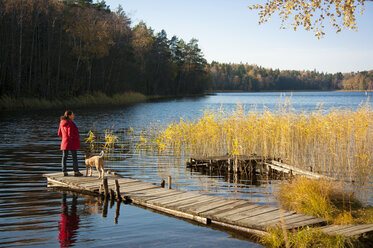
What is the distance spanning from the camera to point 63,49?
4372 centimetres

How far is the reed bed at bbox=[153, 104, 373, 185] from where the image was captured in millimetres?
11430

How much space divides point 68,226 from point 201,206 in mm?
2622

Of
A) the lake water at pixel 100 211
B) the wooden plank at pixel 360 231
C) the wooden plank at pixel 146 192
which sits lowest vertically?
the lake water at pixel 100 211

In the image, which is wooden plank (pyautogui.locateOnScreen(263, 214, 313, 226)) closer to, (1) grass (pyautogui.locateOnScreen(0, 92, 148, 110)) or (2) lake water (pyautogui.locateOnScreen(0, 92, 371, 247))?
(2) lake water (pyautogui.locateOnScreen(0, 92, 371, 247))

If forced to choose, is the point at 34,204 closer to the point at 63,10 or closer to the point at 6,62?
the point at 6,62

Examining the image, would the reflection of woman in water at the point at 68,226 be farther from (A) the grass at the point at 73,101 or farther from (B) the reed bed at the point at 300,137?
(A) the grass at the point at 73,101

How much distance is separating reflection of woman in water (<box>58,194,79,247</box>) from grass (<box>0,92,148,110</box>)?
30.1 meters

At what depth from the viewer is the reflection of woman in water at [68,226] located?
261 inches

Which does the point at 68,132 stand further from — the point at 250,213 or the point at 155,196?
the point at 250,213

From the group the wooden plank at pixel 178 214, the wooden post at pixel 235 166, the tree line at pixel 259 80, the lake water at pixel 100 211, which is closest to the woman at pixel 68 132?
the lake water at pixel 100 211

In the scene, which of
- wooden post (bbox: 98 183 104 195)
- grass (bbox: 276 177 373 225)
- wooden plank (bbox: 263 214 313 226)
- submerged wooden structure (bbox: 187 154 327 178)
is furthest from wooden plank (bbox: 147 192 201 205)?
submerged wooden structure (bbox: 187 154 327 178)

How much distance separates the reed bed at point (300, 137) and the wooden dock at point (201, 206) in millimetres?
3484

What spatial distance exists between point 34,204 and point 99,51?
3840 centimetres

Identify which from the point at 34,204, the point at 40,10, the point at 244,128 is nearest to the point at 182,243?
the point at 34,204
